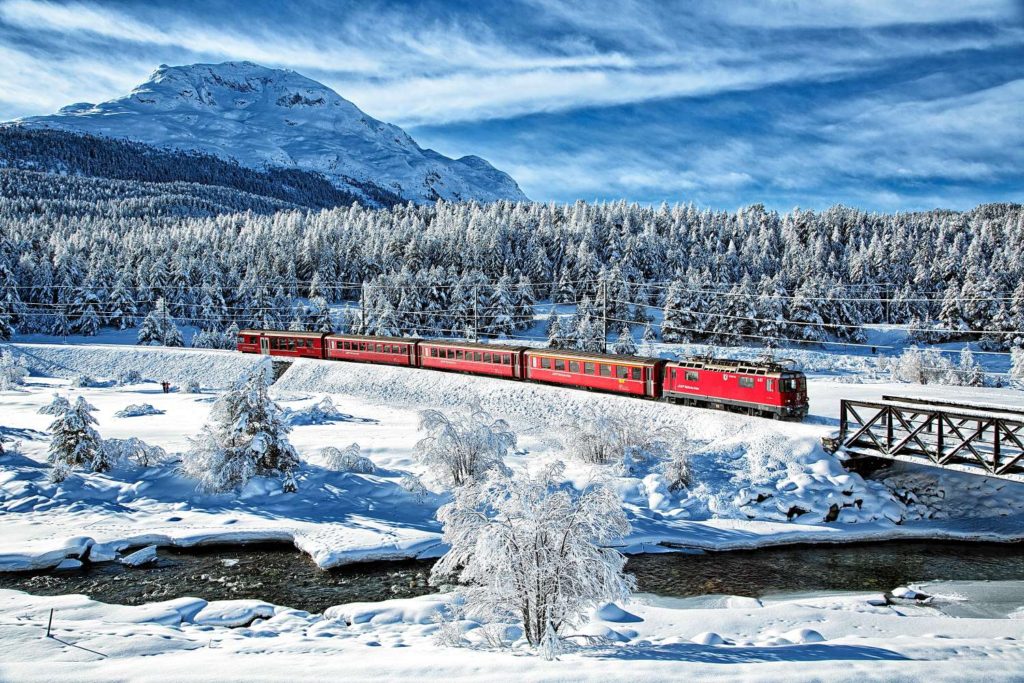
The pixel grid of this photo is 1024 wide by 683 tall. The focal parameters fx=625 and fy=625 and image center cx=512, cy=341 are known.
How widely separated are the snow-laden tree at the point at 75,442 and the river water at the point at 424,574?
338 inches

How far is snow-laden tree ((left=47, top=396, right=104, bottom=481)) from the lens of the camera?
2581 cm

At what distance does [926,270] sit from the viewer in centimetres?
9756

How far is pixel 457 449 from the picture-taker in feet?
82.7

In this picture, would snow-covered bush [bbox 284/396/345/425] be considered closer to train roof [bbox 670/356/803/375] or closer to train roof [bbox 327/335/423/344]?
train roof [bbox 327/335/423/344]

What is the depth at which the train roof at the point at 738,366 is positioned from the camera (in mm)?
28203

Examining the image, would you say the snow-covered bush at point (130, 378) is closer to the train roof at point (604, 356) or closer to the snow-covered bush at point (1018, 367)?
the train roof at point (604, 356)

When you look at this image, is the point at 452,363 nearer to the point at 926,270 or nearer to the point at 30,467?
the point at 30,467

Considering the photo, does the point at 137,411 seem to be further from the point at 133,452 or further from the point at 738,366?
the point at 738,366

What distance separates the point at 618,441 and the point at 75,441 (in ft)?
75.7

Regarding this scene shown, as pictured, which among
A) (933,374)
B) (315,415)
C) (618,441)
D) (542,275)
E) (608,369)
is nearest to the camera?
(618,441)

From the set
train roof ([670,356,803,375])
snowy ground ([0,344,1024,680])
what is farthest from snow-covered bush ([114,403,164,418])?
train roof ([670,356,803,375])

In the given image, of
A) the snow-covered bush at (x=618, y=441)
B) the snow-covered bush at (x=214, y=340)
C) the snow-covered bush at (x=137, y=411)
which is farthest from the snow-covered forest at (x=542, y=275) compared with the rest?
the snow-covered bush at (x=618, y=441)

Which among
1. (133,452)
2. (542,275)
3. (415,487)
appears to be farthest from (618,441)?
(542,275)

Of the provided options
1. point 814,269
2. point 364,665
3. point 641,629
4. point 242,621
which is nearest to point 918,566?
point 641,629
